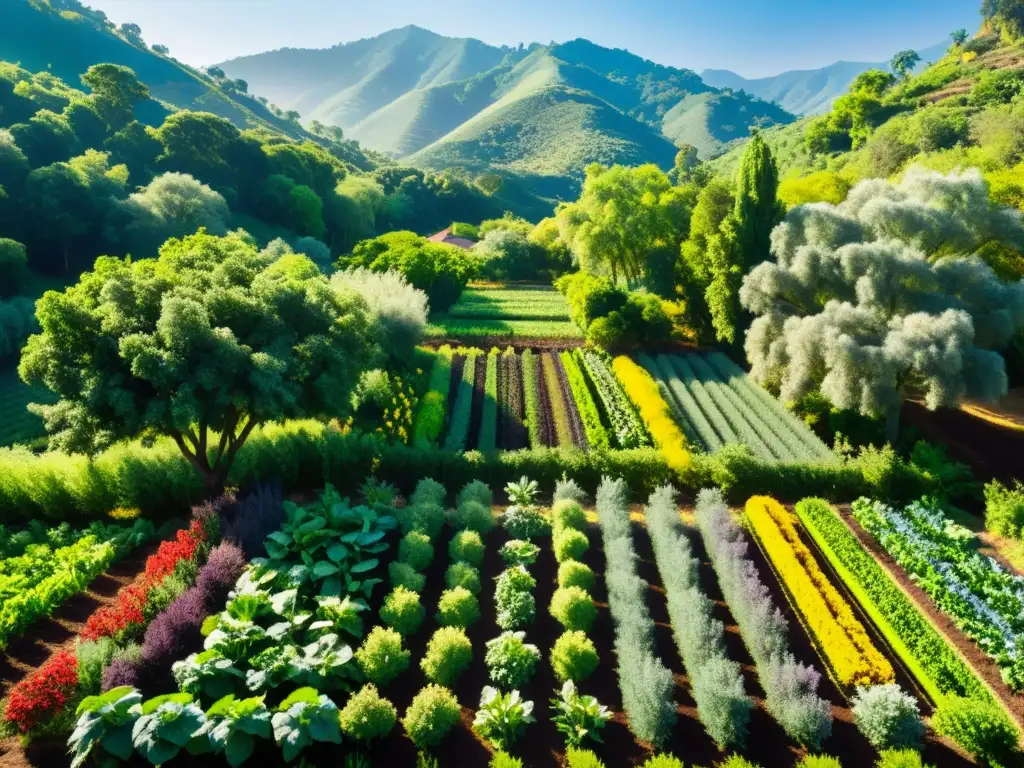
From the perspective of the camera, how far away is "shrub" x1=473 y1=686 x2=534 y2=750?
812 cm

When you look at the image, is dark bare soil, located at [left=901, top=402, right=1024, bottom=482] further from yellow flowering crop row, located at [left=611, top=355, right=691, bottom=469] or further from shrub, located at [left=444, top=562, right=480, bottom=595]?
shrub, located at [left=444, top=562, right=480, bottom=595]

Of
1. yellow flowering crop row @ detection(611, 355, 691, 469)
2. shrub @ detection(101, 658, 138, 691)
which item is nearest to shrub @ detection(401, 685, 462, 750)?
shrub @ detection(101, 658, 138, 691)

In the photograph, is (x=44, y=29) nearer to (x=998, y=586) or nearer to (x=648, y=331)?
(x=648, y=331)

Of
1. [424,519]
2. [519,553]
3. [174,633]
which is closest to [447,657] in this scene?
[519,553]

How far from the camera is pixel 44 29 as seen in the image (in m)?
81.4

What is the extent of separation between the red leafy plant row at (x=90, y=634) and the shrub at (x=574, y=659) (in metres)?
7.33

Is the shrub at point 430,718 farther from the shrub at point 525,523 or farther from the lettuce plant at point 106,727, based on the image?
the shrub at point 525,523

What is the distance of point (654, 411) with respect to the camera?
19.2m

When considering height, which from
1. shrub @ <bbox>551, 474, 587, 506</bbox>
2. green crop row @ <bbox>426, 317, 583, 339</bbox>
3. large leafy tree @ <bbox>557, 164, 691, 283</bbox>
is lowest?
shrub @ <bbox>551, 474, 587, 506</bbox>

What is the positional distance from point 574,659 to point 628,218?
30.0 metres

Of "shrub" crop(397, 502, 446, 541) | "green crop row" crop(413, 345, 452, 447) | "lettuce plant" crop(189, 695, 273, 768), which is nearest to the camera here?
"lettuce plant" crop(189, 695, 273, 768)

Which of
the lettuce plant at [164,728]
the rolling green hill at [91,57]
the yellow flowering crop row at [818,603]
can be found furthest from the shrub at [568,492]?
the rolling green hill at [91,57]

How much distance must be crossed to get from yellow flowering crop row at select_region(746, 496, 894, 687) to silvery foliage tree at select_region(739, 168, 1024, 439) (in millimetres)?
6111

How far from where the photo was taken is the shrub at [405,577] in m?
10.9
